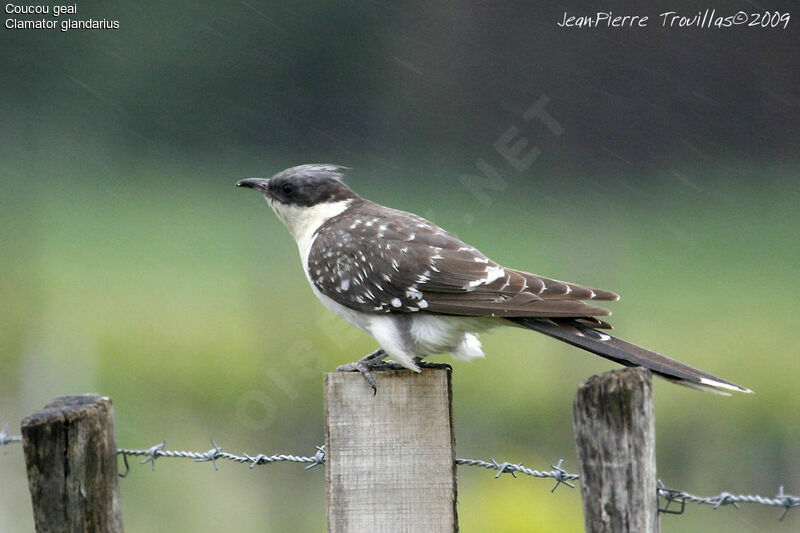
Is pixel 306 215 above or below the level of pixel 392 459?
above

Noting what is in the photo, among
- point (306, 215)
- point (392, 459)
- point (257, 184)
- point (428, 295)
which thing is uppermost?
point (257, 184)

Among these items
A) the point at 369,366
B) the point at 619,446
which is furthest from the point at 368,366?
the point at 619,446

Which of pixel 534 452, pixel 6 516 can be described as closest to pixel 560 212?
pixel 534 452

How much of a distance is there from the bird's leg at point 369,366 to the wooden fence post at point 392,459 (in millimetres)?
32

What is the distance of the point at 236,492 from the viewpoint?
563 cm

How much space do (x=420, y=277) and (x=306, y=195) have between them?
37.6 inches

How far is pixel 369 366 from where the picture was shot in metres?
3.09

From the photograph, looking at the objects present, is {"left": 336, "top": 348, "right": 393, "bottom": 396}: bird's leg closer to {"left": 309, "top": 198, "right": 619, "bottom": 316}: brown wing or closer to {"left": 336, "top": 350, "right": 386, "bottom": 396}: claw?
{"left": 336, "top": 350, "right": 386, "bottom": 396}: claw

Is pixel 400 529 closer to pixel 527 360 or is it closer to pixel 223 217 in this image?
pixel 527 360

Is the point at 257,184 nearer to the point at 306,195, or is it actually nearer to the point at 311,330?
the point at 306,195

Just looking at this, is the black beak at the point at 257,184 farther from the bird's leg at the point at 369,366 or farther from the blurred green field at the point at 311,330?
the blurred green field at the point at 311,330

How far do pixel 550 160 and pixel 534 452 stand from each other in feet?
17.5

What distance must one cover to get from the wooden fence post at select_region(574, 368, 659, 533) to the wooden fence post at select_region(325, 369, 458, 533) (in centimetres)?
58

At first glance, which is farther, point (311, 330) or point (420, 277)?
point (311, 330)
